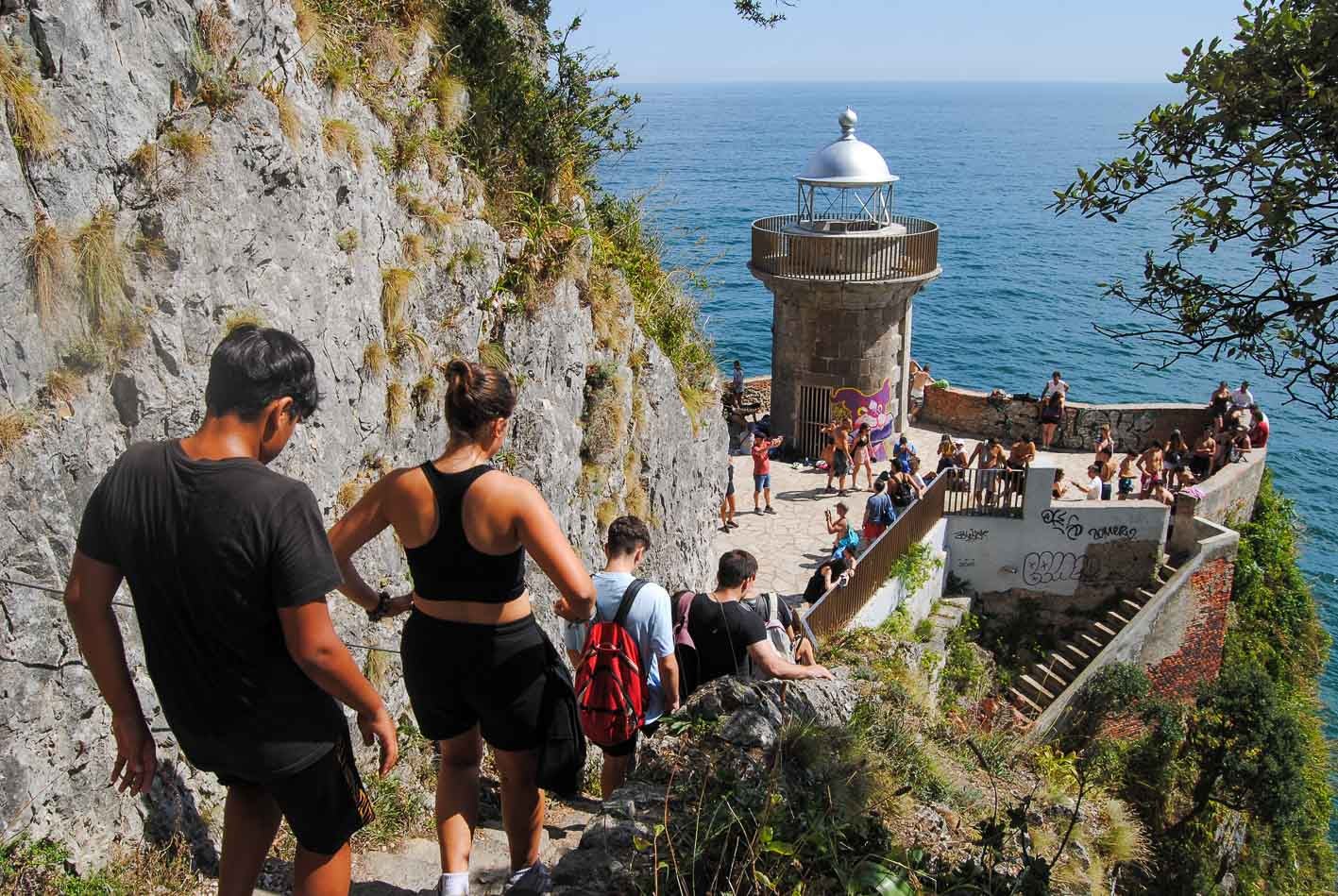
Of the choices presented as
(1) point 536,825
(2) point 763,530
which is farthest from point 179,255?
(2) point 763,530

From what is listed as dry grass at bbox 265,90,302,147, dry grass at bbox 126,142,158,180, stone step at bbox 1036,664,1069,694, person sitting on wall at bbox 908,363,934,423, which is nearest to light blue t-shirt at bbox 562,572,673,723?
dry grass at bbox 126,142,158,180

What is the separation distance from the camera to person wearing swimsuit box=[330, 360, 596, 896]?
11.6 ft

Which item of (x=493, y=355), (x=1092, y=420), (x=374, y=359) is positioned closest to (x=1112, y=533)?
(x=1092, y=420)

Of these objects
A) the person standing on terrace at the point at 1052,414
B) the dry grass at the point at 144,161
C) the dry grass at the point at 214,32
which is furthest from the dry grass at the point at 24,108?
the person standing on terrace at the point at 1052,414

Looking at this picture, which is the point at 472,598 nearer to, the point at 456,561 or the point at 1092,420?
the point at 456,561

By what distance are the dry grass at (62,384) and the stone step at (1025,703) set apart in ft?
51.0

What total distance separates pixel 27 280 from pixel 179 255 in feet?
2.74

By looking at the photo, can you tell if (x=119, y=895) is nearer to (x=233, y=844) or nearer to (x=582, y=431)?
(x=233, y=844)

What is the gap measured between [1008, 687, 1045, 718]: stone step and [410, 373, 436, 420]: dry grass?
12987mm

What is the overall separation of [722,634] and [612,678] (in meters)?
0.90

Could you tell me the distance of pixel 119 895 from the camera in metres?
4.09

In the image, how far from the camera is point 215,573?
2.74 metres

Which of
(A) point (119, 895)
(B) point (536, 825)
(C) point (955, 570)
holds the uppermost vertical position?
(B) point (536, 825)

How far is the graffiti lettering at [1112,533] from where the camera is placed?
18.7 m
